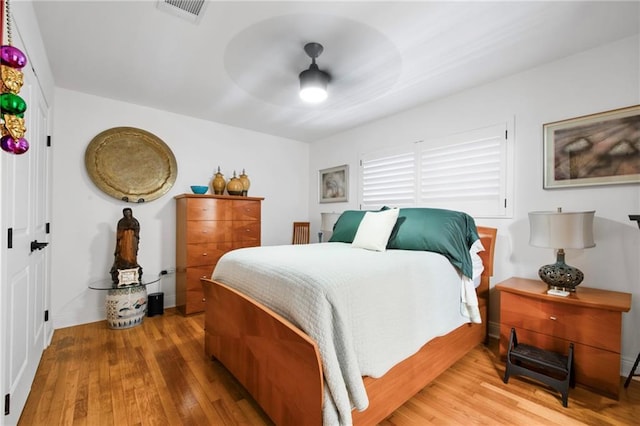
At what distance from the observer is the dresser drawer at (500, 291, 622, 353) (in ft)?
5.67

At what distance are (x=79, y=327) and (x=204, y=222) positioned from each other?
158 centimetres

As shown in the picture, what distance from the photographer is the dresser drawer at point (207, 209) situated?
3.18 metres

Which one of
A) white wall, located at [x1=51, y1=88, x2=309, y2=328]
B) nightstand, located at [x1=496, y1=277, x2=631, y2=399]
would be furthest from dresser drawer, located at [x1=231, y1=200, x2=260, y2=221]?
nightstand, located at [x1=496, y1=277, x2=631, y2=399]

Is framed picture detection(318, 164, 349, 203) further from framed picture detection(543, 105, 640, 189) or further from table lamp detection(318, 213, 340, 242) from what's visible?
framed picture detection(543, 105, 640, 189)

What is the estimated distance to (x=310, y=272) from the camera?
1410 millimetres

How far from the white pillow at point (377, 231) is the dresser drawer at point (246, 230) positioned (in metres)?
1.70

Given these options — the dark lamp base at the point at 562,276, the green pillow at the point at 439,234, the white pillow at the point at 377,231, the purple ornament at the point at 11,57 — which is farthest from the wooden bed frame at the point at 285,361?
the purple ornament at the point at 11,57

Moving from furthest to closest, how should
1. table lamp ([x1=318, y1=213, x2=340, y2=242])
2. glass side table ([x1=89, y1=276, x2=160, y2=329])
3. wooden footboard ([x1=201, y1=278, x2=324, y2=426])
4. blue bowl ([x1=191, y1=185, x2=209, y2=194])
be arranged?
table lamp ([x1=318, y1=213, x2=340, y2=242]) → blue bowl ([x1=191, y1=185, x2=209, y2=194]) → glass side table ([x1=89, y1=276, x2=160, y2=329]) → wooden footboard ([x1=201, y1=278, x2=324, y2=426])

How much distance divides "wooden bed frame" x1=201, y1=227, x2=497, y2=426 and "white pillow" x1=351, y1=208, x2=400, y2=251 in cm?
81

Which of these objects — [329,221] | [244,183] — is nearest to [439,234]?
[329,221]

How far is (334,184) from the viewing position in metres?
4.30

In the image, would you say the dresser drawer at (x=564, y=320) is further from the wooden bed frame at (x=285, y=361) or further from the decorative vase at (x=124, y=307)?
the decorative vase at (x=124, y=307)

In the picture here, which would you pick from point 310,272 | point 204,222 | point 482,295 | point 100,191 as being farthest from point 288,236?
point 310,272

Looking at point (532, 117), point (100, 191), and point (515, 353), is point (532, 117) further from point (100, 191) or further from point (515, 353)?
point (100, 191)
